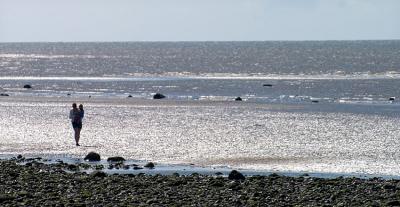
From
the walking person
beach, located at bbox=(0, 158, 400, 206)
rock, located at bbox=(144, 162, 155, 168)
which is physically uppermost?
the walking person

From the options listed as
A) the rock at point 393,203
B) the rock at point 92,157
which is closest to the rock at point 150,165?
the rock at point 92,157

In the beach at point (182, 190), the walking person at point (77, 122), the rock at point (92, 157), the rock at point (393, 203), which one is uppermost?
the walking person at point (77, 122)

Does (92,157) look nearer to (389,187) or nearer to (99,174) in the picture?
(99,174)

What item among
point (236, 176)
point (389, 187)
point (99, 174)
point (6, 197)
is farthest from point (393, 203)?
point (6, 197)

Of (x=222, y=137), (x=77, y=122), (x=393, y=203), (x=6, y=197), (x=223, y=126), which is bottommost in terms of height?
(x=393, y=203)

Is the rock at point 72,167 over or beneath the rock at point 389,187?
over

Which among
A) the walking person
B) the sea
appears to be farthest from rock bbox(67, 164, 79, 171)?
the walking person

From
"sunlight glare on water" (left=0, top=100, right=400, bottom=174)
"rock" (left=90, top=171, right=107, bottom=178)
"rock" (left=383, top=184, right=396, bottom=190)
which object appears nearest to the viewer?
"rock" (left=383, top=184, right=396, bottom=190)

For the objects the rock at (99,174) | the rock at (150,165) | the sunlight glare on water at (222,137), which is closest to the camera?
the rock at (99,174)

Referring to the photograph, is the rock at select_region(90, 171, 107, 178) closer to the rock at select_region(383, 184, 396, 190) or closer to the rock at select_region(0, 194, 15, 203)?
the rock at select_region(0, 194, 15, 203)

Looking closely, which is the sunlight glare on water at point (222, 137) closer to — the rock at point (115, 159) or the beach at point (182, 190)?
the rock at point (115, 159)

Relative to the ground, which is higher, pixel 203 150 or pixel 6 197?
pixel 203 150

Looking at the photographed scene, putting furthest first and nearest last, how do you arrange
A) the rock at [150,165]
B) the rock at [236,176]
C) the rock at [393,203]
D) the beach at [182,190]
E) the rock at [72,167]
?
the rock at [150,165] → the rock at [72,167] → the rock at [236,176] → the beach at [182,190] → the rock at [393,203]

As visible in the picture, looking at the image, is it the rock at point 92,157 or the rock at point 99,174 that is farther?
the rock at point 92,157
